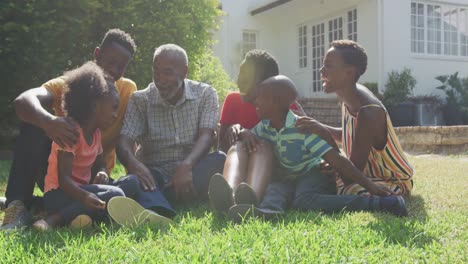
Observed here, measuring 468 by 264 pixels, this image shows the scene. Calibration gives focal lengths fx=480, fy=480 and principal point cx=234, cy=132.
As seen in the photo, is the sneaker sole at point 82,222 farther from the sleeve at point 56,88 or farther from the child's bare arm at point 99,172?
the sleeve at point 56,88

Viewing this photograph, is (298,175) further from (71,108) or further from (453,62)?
(453,62)

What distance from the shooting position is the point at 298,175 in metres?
3.57

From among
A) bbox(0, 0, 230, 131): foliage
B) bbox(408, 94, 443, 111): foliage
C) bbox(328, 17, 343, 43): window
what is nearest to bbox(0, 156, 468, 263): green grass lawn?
bbox(0, 0, 230, 131): foliage

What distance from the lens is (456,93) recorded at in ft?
38.5

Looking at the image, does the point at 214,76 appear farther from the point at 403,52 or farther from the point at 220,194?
the point at 220,194

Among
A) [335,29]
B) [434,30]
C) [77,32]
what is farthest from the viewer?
[335,29]

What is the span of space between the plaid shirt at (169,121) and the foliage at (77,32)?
3.89m

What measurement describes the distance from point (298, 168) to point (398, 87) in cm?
850

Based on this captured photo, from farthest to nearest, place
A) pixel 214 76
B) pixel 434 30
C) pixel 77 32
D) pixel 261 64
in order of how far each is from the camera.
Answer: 1. pixel 434 30
2. pixel 214 76
3. pixel 77 32
4. pixel 261 64

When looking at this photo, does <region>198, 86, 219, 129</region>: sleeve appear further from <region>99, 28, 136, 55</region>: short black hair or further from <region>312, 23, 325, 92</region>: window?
<region>312, 23, 325, 92</region>: window

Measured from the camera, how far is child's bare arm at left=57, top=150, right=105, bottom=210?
2821 mm

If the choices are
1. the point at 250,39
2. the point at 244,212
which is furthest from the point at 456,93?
the point at 244,212

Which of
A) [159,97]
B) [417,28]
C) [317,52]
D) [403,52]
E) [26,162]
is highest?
[417,28]

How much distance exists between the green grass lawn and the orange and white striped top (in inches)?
16.4
